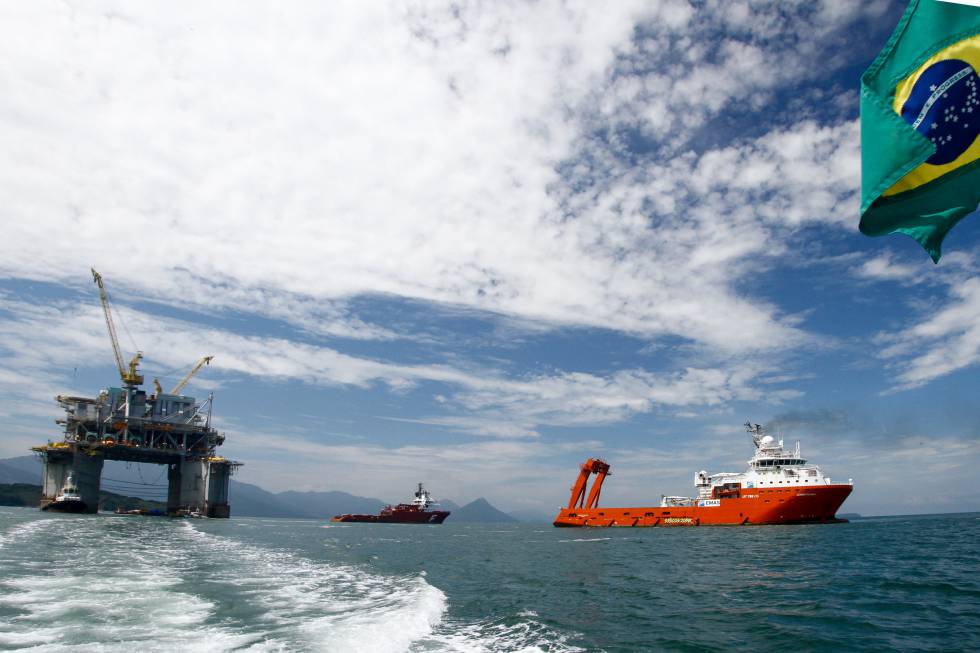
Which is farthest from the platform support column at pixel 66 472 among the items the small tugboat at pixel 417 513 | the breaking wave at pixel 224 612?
the breaking wave at pixel 224 612

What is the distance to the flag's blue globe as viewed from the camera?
170 inches

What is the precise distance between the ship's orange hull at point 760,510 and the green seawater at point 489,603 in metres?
29.5

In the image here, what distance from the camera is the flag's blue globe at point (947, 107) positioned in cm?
431

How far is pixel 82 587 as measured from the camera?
16406 mm

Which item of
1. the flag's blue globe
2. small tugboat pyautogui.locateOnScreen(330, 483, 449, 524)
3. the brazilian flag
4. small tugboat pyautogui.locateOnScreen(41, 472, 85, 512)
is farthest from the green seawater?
small tugboat pyautogui.locateOnScreen(330, 483, 449, 524)

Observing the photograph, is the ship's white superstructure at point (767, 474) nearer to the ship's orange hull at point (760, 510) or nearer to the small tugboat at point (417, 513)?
the ship's orange hull at point (760, 510)

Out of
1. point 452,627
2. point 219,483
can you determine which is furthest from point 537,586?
point 219,483

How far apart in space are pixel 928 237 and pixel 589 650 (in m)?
10.3

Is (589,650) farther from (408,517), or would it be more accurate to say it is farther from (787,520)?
(408,517)

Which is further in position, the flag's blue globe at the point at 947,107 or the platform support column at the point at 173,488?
the platform support column at the point at 173,488

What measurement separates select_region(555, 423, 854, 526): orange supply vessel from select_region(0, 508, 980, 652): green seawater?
29917mm

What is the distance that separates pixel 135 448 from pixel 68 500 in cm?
1072

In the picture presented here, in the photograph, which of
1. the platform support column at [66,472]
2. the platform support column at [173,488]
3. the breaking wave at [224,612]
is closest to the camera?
the breaking wave at [224,612]

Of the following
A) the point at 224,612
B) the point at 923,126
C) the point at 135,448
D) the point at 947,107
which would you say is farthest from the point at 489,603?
the point at 135,448
